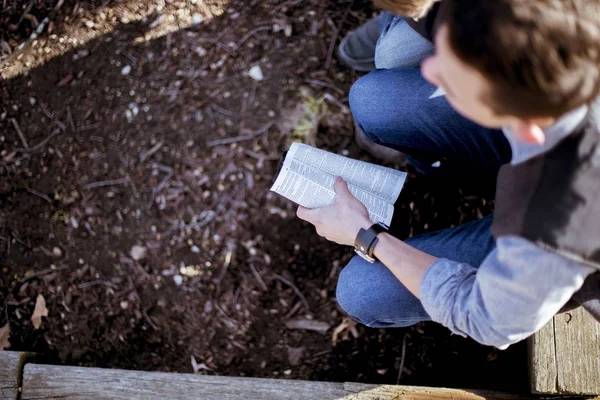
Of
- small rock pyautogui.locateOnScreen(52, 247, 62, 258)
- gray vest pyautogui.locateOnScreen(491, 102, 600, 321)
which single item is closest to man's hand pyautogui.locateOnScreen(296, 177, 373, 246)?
gray vest pyautogui.locateOnScreen(491, 102, 600, 321)

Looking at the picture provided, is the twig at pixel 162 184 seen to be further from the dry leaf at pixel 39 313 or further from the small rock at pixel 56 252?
the dry leaf at pixel 39 313

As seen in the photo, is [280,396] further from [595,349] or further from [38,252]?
[38,252]

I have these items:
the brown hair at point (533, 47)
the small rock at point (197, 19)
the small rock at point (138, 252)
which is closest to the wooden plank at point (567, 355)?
the brown hair at point (533, 47)

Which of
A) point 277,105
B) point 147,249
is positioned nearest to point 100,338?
point 147,249

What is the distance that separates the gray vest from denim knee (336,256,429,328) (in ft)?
2.03

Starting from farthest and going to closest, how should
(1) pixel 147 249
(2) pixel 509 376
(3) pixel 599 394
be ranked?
(1) pixel 147 249
(2) pixel 509 376
(3) pixel 599 394

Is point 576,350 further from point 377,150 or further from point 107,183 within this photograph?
point 107,183

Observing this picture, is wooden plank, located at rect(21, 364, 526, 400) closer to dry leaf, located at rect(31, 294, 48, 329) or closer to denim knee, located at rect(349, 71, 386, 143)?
dry leaf, located at rect(31, 294, 48, 329)

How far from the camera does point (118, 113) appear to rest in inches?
101

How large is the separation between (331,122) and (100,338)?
1.60m

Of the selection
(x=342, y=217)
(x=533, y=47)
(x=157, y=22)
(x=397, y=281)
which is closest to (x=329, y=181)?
(x=342, y=217)

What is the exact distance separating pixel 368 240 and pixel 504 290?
1.76 ft

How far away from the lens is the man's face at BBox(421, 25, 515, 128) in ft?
3.40

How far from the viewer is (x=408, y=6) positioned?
144 centimetres
